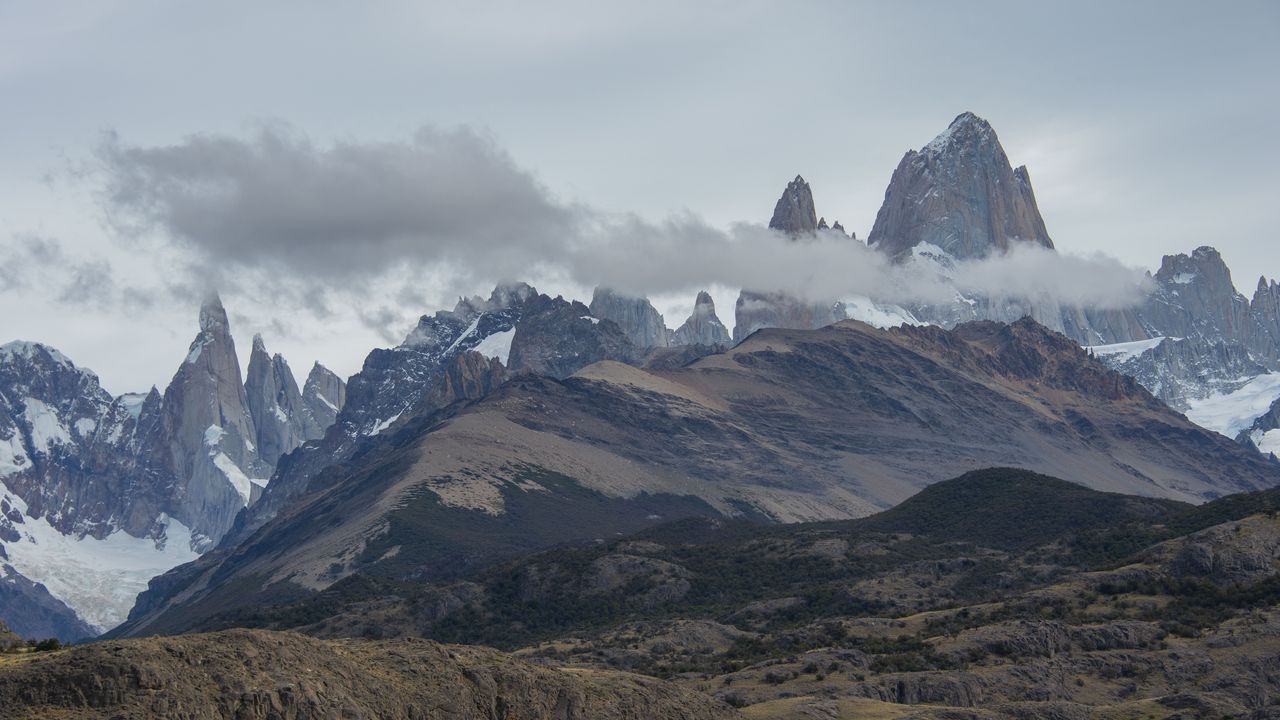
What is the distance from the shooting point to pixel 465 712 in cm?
13612

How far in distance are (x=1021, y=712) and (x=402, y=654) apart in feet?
205

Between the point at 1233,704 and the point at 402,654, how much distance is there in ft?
269

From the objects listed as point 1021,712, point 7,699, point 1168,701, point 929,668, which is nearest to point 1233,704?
point 1168,701

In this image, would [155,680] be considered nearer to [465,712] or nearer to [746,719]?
[465,712]

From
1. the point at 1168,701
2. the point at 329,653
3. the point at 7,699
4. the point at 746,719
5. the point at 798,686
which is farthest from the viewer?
the point at 798,686

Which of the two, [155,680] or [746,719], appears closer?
[155,680]

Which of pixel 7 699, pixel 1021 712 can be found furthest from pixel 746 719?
pixel 7 699

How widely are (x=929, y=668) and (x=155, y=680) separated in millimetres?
100234

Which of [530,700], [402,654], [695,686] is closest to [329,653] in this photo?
[402,654]

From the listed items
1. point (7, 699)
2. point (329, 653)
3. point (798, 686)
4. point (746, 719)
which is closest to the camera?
point (7, 699)

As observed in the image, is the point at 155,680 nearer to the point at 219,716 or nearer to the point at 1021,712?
the point at 219,716

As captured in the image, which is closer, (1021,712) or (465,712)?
(465,712)

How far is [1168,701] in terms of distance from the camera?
17500 centimetres

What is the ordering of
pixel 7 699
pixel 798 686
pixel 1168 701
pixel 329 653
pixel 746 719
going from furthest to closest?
pixel 798 686
pixel 1168 701
pixel 746 719
pixel 329 653
pixel 7 699
